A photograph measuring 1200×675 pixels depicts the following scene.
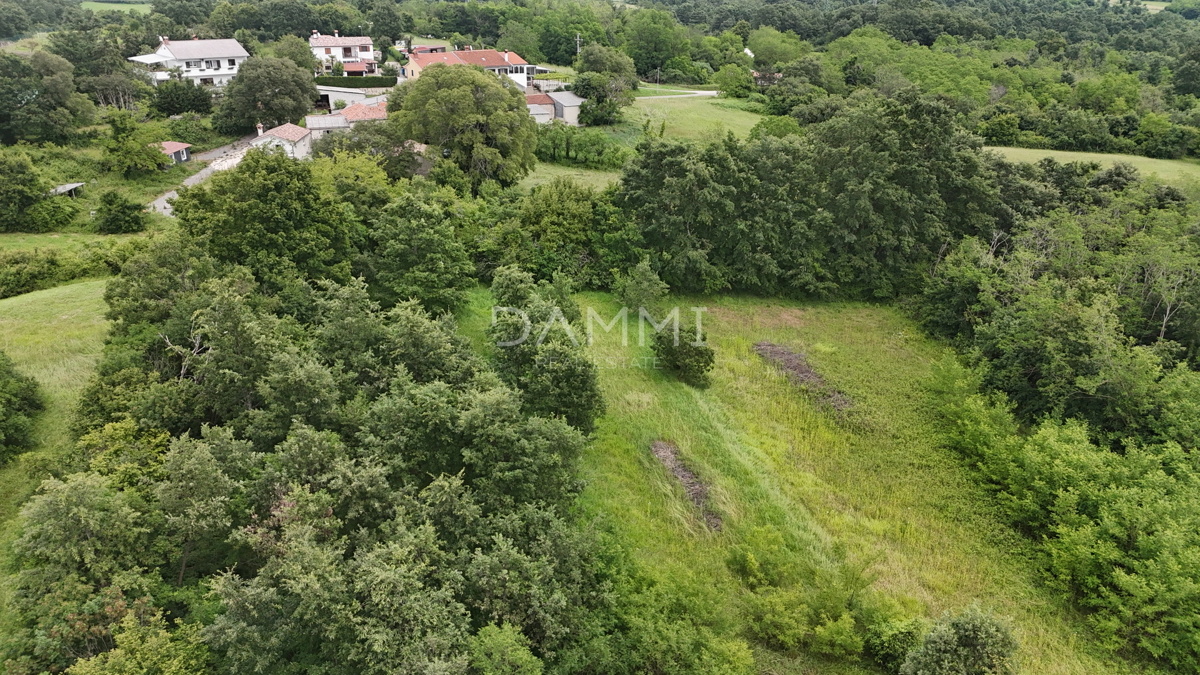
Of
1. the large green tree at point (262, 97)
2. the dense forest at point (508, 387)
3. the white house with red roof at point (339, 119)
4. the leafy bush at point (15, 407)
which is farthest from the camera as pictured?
the large green tree at point (262, 97)

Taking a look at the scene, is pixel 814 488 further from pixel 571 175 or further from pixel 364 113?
pixel 364 113

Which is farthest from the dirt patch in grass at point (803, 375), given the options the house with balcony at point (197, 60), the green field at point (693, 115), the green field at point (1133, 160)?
the house with balcony at point (197, 60)

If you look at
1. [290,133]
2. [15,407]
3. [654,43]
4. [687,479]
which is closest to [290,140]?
[290,133]

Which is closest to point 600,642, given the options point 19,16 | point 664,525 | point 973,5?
point 664,525

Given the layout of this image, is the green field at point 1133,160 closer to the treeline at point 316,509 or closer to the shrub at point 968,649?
the shrub at point 968,649

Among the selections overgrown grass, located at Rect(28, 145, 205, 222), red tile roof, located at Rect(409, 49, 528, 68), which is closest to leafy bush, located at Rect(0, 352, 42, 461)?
overgrown grass, located at Rect(28, 145, 205, 222)

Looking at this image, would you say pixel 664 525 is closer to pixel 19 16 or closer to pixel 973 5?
pixel 19 16
